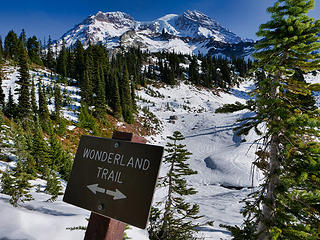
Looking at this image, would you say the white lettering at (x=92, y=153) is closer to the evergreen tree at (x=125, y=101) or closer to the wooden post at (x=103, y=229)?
the wooden post at (x=103, y=229)

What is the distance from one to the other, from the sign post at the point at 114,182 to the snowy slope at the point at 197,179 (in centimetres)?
182

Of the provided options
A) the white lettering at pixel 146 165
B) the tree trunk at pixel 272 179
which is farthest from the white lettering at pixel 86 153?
the tree trunk at pixel 272 179

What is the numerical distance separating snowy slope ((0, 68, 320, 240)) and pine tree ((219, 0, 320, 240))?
86 cm

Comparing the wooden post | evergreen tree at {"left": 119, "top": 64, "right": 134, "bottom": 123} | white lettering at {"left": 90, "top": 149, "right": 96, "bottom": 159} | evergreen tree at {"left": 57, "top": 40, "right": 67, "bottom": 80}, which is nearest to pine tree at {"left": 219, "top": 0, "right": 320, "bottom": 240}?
the wooden post

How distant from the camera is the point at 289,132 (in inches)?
128

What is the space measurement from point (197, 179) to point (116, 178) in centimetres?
2307

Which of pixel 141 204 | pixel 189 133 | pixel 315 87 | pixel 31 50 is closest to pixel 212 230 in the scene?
pixel 315 87

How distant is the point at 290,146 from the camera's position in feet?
11.0

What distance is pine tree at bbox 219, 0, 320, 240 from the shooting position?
3072 millimetres

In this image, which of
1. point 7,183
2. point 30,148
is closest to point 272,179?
point 7,183

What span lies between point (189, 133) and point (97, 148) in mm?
38009

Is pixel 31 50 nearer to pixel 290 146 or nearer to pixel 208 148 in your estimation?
pixel 208 148

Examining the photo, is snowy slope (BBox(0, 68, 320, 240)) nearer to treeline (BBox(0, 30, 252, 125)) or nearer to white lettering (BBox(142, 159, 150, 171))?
white lettering (BBox(142, 159, 150, 171))

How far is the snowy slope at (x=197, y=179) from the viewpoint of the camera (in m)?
3.69
